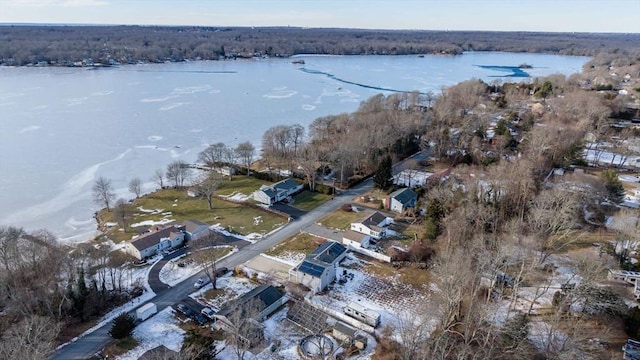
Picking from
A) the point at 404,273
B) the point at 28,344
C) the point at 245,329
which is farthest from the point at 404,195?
the point at 28,344

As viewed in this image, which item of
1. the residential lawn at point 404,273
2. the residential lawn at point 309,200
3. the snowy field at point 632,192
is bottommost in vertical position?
the residential lawn at point 404,273

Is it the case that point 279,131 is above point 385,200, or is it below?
above

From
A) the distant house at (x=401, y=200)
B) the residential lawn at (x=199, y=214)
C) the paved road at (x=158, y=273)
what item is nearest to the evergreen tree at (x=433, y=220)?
the distant house at (x=401, y=200)

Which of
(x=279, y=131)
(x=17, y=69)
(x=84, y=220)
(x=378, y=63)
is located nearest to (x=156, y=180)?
(x=84, y=220)

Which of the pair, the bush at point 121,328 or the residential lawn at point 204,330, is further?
the residential lawn at point 204,330

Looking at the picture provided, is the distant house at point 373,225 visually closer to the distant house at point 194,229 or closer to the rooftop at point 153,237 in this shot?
the distant house at point 194,229

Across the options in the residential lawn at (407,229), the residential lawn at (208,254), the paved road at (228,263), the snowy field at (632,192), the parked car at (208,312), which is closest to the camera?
the paved road at (228,263)

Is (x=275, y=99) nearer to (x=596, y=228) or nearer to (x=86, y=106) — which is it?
(x=86, y=106)

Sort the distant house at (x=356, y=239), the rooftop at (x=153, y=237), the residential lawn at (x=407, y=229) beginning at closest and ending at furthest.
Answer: the rooftop at (x=153, y=237), the distant house at (x=356, y=239), the residential lawn at (x=407, y=229)
